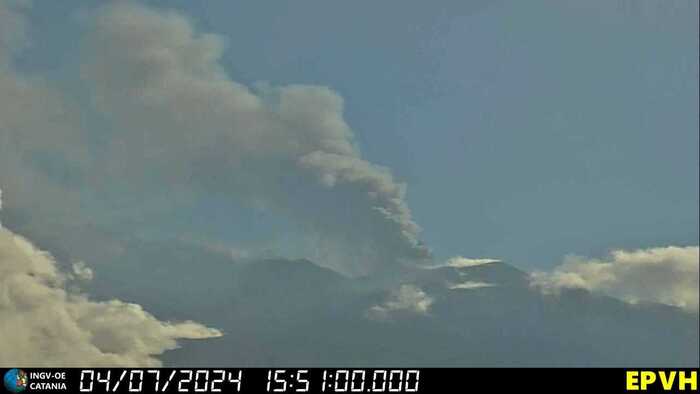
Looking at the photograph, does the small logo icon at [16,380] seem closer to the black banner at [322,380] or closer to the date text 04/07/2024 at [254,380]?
the black banner at [322,380]

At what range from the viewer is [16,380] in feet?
194

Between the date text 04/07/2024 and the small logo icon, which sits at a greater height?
the date text 04/07/2024

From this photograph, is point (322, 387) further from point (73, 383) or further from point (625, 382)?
point (625, 382)

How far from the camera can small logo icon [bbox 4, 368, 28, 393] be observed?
58.8 m

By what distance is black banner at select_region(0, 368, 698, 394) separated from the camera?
2275 inches

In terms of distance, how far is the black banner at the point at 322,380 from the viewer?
5778 cm

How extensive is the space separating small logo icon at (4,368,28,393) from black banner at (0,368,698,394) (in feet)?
0.24

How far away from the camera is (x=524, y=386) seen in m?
58.1

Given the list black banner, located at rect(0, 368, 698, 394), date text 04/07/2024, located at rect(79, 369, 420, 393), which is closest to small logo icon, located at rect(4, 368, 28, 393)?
black banner, located at rect(0, 368, 698, 394)

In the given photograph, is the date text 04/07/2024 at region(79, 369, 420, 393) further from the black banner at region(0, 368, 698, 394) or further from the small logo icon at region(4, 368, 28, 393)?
the small logo icon at region(4, 368, 28, 393)

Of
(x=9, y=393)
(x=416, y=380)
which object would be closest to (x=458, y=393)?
(x=416, y=380)

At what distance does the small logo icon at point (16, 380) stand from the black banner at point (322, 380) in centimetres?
7

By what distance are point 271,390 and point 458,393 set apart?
1365 centimetres

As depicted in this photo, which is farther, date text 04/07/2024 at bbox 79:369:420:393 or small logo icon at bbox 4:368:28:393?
small logo icon at bbox 4:368:28:393
